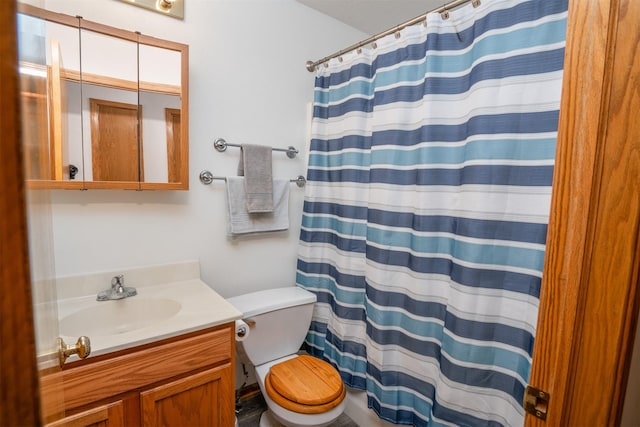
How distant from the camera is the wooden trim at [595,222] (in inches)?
18.5

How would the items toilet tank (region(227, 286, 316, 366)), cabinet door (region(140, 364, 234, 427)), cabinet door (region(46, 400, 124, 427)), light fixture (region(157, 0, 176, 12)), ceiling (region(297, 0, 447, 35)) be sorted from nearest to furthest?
cabinet door (region(46, 400, 124, 427))
cabinet door (region(140, 364, 234, 427))
light fixture (region(157, 0, 176, 12))
toilet tank (region(227, 286, 316, 366))
ceiling (region(297, 0, 447, 35))

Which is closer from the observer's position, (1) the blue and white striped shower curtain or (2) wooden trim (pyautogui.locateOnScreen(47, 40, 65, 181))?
(1) the blue and white striped shower curtain

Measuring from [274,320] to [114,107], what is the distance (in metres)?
1.27

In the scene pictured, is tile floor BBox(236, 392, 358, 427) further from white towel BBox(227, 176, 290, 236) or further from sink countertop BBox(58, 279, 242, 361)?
white towel BBox(227, 176, 290, 236)

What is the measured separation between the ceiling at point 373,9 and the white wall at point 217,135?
2.9 inches

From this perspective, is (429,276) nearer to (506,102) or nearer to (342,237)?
(342,237)

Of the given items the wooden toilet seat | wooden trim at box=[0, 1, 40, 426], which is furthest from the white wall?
wooden trim at box=[0, 1, 40, 426]

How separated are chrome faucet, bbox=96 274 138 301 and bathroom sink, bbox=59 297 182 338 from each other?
0.02 meters

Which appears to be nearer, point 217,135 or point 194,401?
point 194,401

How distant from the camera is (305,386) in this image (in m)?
1.44

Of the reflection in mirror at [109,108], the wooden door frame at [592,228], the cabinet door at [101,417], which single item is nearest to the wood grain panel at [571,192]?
the wooden door frame at [592,228]

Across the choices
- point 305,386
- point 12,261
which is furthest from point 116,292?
point 12,261

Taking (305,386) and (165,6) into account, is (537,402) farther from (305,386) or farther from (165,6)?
(165,6)

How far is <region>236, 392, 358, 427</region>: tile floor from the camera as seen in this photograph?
5.62 feet
